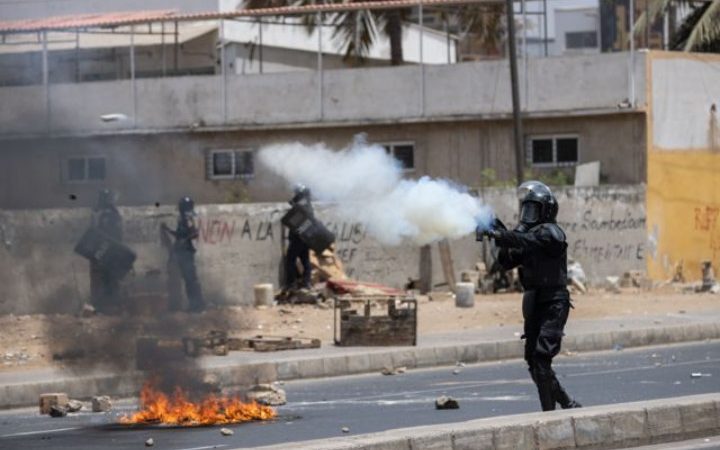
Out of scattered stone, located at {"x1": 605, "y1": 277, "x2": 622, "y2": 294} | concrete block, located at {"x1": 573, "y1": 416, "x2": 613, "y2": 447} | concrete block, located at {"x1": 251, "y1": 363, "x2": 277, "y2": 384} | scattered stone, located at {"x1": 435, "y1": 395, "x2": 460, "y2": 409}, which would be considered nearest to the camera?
concrete block, located at {"x1": 573, "y1": 416, "x2": 613, "y2": 447}

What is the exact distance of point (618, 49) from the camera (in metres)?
39.3

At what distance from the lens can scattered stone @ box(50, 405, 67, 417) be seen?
1534 centimetres

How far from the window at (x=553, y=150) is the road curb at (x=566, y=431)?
21.4 m

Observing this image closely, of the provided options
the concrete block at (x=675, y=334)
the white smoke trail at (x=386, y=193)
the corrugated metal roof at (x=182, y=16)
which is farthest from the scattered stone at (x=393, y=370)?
the corrugated metal roof at (x=182, y=16)

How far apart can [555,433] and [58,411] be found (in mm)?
6042

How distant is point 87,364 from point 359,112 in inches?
730

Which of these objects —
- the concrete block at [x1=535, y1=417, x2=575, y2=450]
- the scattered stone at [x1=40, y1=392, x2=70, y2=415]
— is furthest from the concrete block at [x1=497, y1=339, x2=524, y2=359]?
the concrete block at [x1=535, y1=417, x2=575, y2=450]

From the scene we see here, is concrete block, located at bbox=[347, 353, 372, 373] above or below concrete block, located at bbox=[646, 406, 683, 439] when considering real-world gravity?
below

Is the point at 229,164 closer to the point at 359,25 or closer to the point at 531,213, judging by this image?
the point at 359,25

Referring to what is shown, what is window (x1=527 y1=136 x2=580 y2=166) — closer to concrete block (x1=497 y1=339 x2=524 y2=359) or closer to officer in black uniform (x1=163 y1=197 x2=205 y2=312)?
officer in black uniform (x1=163 y1=197 x2=205 y2=312)

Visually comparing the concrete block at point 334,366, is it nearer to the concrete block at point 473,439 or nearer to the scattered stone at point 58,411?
the scattered stone at point 58,411

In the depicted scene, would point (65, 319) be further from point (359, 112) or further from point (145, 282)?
point (359, 112)

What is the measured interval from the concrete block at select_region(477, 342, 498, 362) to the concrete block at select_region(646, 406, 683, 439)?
A: 9.10 meters

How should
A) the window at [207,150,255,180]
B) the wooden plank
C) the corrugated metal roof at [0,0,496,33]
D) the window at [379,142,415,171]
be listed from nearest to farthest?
the wooden plank
the corrugated metal roof at [0,0,496,33]
the window at [379,142,415,171]
the window at [207,150,255,180]
